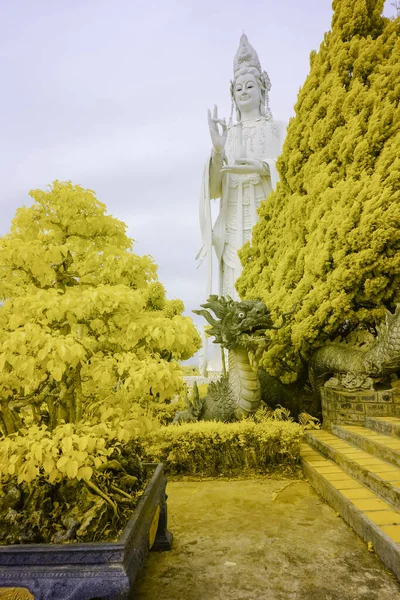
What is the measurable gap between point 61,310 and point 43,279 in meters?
0.69

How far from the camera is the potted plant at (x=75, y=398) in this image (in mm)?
1612

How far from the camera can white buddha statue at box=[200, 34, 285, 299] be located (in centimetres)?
996

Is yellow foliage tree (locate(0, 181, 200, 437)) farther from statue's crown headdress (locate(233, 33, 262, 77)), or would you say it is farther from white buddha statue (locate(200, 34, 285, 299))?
statue's crown headdress (locate(233, 33, 262, 77))

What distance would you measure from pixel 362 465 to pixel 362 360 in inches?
56.5

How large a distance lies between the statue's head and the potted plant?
10.2 m

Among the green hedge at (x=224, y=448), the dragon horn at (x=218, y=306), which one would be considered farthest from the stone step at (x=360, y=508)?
the dragon horn at (x=218, y=306)

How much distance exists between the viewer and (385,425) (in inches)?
157

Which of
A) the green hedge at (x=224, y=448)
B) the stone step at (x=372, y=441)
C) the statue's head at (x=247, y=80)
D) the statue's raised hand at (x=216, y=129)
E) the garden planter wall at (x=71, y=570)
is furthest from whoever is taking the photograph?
the statue's head at (x=247, y=80)

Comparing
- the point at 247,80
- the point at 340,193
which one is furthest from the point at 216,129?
the point at 340,193

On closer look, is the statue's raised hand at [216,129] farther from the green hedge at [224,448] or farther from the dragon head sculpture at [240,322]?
the green hedge at [224,448]

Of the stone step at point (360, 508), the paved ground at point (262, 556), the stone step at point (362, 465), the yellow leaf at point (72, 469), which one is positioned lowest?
the paved ground at point (262, 556)

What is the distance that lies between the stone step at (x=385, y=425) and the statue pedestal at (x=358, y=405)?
109mm

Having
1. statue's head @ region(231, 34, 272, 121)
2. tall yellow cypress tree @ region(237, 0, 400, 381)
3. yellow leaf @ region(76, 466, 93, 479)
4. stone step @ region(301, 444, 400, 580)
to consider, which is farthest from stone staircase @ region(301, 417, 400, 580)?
statue's head @ region(231, 34, 272, 121)

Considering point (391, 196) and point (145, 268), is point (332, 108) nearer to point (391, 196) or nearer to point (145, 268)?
point (391, 196)
